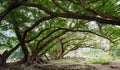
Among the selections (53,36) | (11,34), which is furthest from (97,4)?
(11,34)

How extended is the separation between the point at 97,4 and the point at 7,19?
3.71 m

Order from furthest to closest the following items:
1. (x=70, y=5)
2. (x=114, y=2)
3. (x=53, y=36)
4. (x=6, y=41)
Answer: (x=53, y=36)
(x=6, y=41)
(x=70, y=5)
(x=114, y=2)

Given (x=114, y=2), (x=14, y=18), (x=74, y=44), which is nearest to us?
(x=114, y=2)

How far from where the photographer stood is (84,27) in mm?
9836

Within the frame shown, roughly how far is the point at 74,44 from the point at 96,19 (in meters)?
10.4

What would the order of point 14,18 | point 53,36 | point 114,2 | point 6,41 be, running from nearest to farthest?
1. point 114,2
2. point 14,18
3. point 6,41
4. point 53,36

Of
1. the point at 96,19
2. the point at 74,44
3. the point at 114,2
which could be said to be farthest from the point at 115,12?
the point at 74,44

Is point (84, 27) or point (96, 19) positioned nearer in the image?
point (96, 19)

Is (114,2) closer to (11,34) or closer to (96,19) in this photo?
(96,19)

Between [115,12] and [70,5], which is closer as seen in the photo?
[115,12]

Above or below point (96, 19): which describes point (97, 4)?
above

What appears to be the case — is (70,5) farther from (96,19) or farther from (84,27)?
(96,19)

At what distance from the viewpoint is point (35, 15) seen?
9672mm

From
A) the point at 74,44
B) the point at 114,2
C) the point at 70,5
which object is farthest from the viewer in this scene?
the point at 74,44
